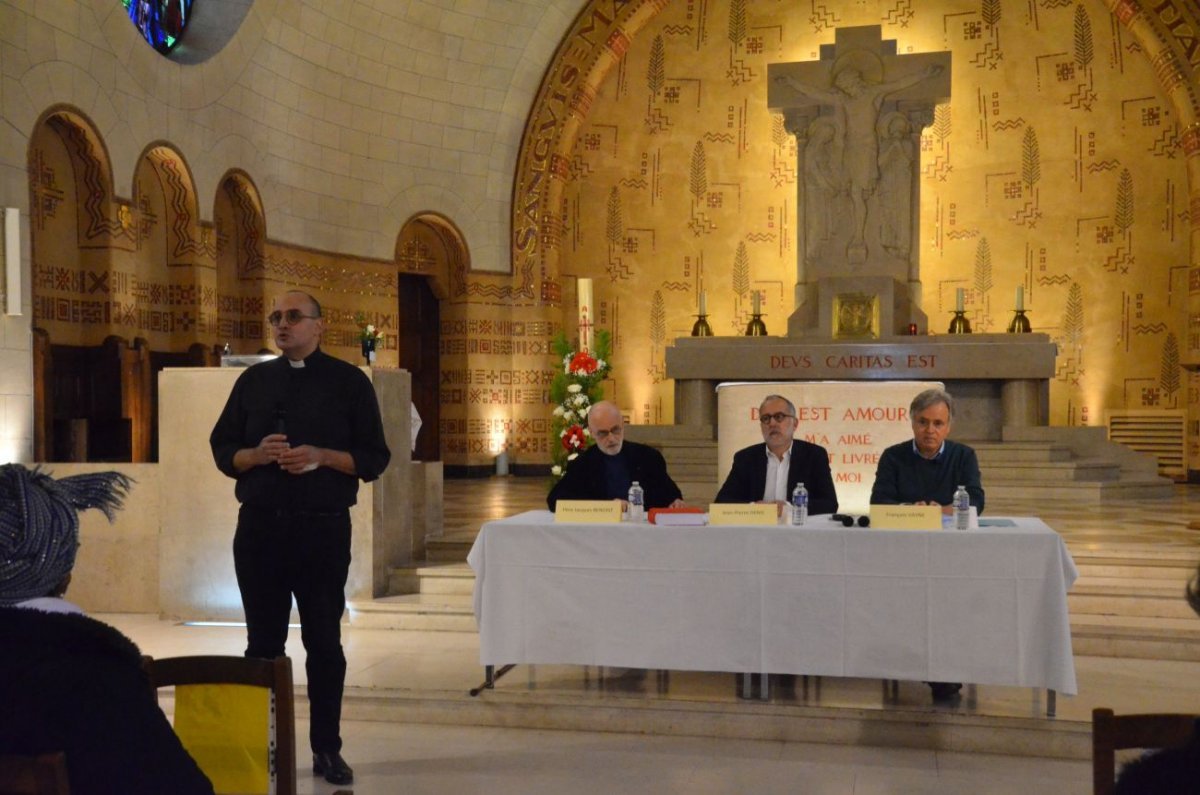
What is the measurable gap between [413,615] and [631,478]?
1.69 meters

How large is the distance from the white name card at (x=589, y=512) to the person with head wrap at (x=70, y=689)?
3315 millimetres

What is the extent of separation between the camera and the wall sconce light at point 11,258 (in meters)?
8.12

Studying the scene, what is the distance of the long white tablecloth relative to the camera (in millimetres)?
4547

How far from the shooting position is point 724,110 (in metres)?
14.6

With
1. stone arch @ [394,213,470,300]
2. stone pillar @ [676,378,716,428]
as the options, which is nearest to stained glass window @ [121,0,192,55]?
stone arch @ [394,213,470,300]

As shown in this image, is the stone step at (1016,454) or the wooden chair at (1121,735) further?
the stone step at (1016,454)

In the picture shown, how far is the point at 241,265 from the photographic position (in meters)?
11.8

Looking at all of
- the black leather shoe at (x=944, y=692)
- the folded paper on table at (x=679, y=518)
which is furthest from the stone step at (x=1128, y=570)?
the folded paper on table at (x=679, y=518)

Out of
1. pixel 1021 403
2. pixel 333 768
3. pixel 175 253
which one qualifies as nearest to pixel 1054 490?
pixel 1021 403

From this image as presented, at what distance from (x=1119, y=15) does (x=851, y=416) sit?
27.3ft

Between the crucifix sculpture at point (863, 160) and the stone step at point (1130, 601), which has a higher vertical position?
the crucifix sculpture at point (863, 160)

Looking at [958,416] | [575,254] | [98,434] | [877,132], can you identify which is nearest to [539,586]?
[98,434]

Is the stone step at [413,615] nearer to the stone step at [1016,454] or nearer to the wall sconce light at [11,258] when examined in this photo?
the wall sconce light at [11,258]

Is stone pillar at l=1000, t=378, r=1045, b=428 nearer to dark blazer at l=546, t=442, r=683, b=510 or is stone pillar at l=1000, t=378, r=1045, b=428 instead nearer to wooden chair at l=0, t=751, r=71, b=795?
dark blazer at l=546, t=442, r=683, b=510
